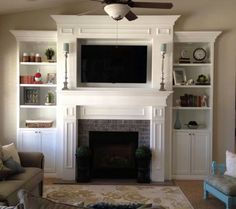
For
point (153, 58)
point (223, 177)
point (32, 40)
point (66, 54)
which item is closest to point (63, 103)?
point (66, 54)

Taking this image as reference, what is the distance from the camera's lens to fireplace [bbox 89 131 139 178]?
20.9 feet

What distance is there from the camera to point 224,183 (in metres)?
4.66

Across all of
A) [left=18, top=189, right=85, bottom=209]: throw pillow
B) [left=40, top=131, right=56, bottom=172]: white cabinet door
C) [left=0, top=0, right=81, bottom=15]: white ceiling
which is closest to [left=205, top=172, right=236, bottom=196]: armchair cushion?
[left=40, top=131, right=56, bottom=172]: white cabinet door

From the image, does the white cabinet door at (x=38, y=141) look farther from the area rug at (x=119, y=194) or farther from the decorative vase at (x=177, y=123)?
the decorative vase at (x=177, y=123)

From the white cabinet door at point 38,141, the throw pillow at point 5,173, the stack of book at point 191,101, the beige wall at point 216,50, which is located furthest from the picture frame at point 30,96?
the stack of book at point 191,101

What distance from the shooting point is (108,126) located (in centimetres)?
631

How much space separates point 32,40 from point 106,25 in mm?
1325

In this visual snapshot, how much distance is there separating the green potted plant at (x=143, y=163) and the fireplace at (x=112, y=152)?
0.95 ft

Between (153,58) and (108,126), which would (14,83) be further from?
(153,58)

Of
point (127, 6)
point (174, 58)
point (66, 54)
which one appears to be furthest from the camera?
point (174, 58)

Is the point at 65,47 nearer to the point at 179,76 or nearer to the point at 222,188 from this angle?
the point at 179,76

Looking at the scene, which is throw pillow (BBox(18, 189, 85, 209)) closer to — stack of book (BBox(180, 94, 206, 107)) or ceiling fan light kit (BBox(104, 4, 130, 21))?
ceiling fan light kit (BBox(104, 4, 130, 21))

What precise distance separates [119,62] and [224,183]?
2.74m

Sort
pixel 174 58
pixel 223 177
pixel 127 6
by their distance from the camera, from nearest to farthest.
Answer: pixel 127 6
pixel 223 177
pixel 174 58
